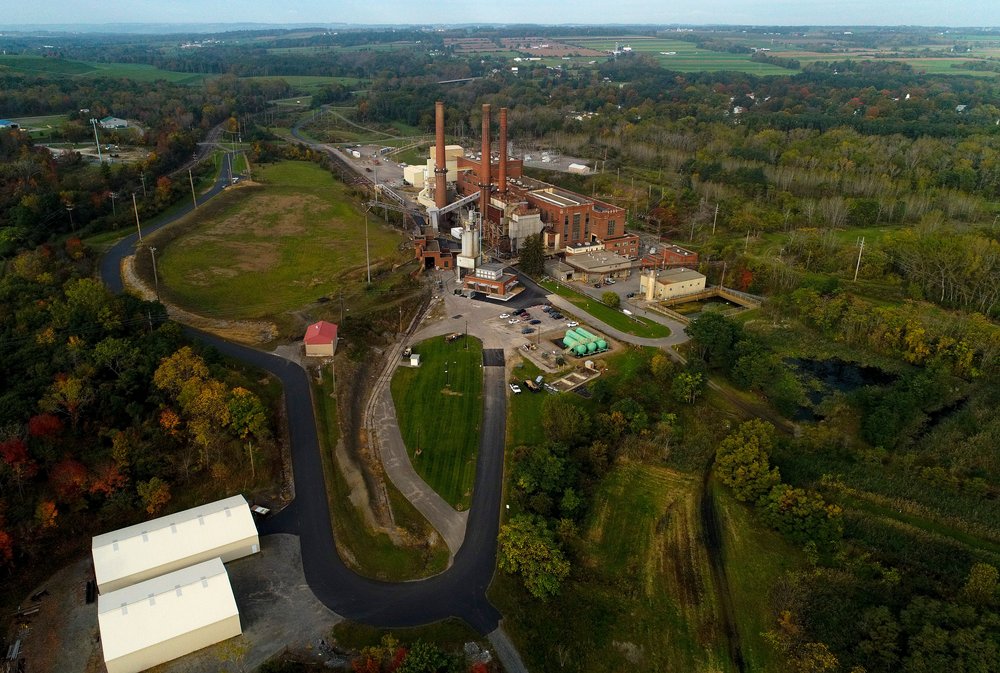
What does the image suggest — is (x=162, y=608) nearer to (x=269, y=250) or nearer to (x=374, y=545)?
(x=374, y=545)

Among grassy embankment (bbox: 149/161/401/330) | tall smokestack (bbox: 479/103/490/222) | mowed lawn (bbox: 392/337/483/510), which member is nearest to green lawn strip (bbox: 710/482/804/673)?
mowed lawn (bbox: 392/337/483/510)

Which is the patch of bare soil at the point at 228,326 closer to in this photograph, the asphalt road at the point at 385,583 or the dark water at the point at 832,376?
the asphalt road at the point at 385,583

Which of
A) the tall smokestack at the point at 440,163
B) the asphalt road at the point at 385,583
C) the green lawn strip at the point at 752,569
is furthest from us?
the tall smokestack at the point at 440,163

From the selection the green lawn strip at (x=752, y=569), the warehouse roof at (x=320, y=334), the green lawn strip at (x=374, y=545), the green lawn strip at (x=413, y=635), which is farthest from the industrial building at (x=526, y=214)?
the green lawn strip at (x=413, y=635)

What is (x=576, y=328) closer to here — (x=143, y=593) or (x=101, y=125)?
(x=143, y=593)

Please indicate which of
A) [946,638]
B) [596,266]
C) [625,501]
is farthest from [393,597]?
[596,266]

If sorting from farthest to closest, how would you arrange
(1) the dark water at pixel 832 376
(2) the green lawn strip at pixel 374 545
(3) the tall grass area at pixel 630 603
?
(1) the dark water at pixel 832 376
(2) the green lawn strip at pixel 374 545
(3) the tall grass area at pixel 630 603
